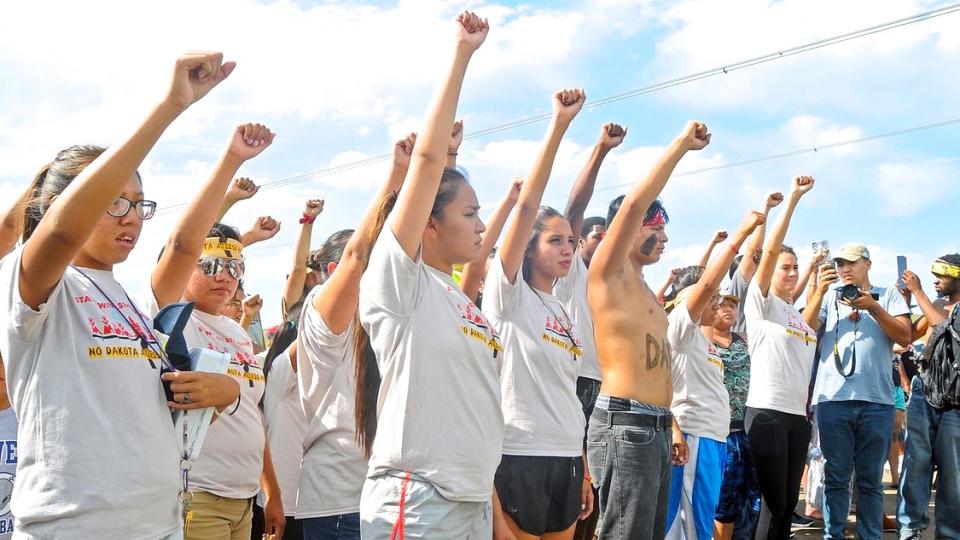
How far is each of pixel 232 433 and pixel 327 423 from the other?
370 mm

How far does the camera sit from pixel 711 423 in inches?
208

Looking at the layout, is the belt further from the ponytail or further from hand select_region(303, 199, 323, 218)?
hand select_region(303, 199, 323, 218)

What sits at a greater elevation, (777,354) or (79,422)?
(777,354)

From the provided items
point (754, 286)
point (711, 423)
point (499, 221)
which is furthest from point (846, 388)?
point (499, 221)

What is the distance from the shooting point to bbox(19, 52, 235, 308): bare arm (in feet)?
6.15

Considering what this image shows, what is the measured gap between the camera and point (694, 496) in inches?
202

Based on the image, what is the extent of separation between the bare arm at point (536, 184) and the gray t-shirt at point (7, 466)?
2.06 meters

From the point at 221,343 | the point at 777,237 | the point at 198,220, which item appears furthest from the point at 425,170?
the point at 777,237

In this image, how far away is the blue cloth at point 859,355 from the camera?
623 centimetres

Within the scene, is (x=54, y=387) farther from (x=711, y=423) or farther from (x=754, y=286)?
(x=754, y=286)

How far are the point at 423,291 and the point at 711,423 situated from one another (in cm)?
322

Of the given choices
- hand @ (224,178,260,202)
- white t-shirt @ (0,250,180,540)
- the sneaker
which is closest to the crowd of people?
white t-shirt @ (0,250,180,540)

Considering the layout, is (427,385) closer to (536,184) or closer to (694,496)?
(536,184)

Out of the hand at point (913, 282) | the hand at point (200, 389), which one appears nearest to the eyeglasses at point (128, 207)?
the hand at point (200, 389)
